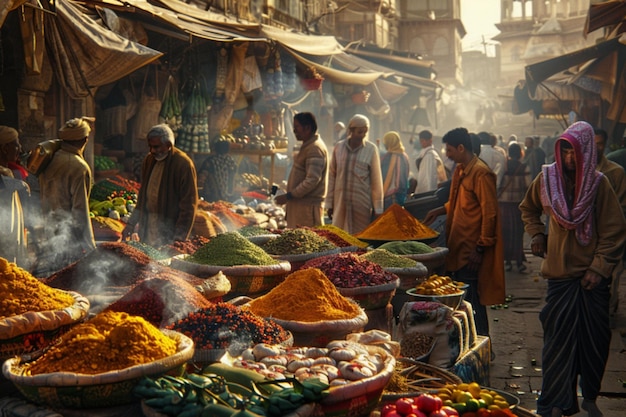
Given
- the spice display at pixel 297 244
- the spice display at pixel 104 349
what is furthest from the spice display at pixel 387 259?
the spice display at pixel 104 349

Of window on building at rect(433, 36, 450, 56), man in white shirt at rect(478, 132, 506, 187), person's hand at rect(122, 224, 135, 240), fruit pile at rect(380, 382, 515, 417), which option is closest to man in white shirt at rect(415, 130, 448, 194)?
man in white shirt at rect(478, 132, 506, 187)

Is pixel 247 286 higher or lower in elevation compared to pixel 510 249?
higher

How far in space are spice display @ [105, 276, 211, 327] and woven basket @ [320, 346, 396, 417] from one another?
3.40 feet

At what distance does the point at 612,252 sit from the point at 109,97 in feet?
26.7

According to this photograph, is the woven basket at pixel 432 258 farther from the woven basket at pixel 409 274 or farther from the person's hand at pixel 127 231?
the person's hand at pixel 127 231

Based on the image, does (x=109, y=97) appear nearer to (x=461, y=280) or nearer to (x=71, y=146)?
(x=71, y=146)

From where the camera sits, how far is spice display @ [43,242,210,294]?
15.2ft

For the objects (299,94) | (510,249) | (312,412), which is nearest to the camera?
(312,412)

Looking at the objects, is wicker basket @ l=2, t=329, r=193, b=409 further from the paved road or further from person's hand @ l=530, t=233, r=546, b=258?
the paved road

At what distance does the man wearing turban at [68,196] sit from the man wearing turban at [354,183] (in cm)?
282

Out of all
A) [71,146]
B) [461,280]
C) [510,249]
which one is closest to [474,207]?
[461,280]

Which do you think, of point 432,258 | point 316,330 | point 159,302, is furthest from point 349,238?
point 159,302

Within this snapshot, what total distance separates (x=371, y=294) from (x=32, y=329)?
2267mm

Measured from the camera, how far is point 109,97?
1162 cm
